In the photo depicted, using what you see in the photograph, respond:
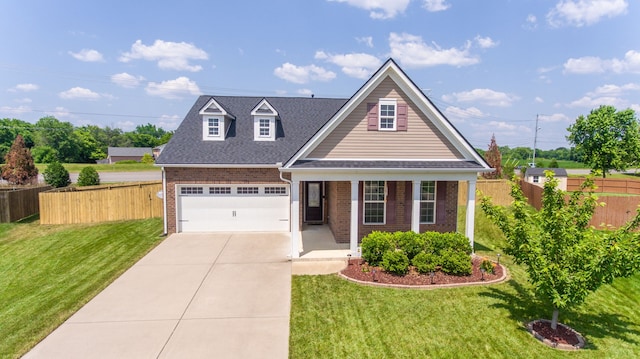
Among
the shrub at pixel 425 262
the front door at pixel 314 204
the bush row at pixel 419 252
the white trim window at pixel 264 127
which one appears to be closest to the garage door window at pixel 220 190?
the white trim window at pixel 264 127

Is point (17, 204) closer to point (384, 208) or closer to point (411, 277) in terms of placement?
point (384, 208)

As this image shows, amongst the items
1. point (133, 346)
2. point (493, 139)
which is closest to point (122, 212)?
point (133, 346)

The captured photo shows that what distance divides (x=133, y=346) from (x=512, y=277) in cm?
1043

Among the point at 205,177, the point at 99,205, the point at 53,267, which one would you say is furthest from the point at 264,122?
the point at 53,267

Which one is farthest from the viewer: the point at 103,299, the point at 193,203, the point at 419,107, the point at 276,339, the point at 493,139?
the point at 493,139

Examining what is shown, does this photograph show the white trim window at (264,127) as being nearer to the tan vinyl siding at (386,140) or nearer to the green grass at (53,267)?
the tan vinyl siding at (386,140)

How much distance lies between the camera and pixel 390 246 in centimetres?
1126

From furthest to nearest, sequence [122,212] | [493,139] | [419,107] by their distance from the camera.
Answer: [493,139] < [122,212] < [419,107]

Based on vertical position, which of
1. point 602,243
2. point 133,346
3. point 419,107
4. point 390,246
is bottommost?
point 133,346

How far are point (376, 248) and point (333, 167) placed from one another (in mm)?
3044

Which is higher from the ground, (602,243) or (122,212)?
(602,243)

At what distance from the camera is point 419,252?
1118cm

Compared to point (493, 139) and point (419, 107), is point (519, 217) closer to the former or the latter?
point (419, 107)

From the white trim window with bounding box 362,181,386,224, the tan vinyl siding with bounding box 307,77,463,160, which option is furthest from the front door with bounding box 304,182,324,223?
the tan vinyl siding with bounding box 307,77,463,160
